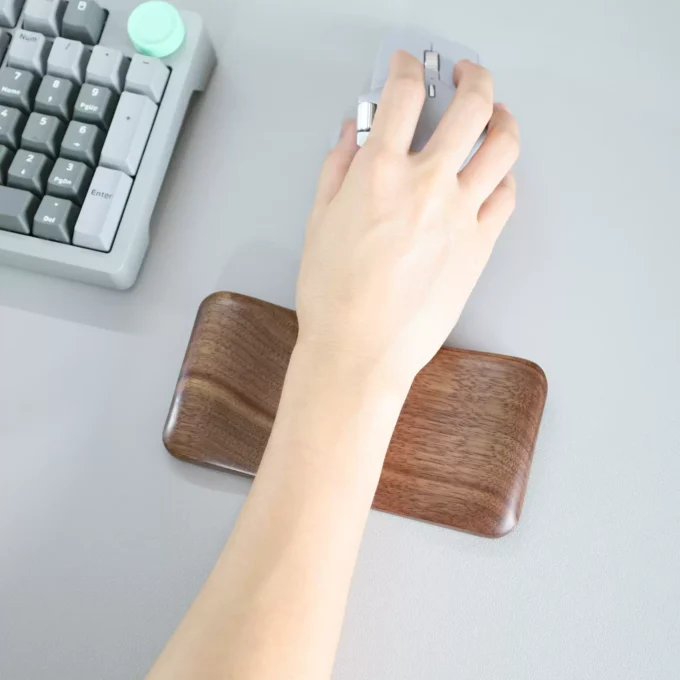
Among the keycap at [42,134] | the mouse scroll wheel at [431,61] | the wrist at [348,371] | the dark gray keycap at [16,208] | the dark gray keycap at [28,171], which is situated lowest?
the wrist at [348,371]

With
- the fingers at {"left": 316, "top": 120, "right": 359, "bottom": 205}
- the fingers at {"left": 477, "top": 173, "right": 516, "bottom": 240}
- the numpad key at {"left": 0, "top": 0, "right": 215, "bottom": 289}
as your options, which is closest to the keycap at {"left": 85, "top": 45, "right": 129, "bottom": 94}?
the numpad key at {"left": 0, "top": 0, "right": 215, "bottom": 289}

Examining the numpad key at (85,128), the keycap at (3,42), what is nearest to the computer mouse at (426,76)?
the numpad key at (85,128)

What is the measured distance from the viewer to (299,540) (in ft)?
Answer: 1.13

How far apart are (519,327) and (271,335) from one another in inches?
6.8

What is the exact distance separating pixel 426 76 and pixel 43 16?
10.7 inches

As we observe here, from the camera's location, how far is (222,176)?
521 mm

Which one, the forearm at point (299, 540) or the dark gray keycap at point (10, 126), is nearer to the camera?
the forearm at point (299, 540)

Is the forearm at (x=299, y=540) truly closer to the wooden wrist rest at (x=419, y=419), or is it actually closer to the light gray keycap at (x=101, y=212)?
the wooden wrist rest at (x=419, y=419)

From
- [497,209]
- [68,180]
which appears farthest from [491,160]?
[68,180]

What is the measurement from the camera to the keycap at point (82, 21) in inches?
19.4

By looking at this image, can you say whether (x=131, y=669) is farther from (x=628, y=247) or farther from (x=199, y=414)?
(x=628, y=247)

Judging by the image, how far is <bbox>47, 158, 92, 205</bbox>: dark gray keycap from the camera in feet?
1.50

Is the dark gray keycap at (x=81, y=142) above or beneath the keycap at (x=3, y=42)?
beneath

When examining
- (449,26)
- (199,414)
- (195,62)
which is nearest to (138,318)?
(199,414)
